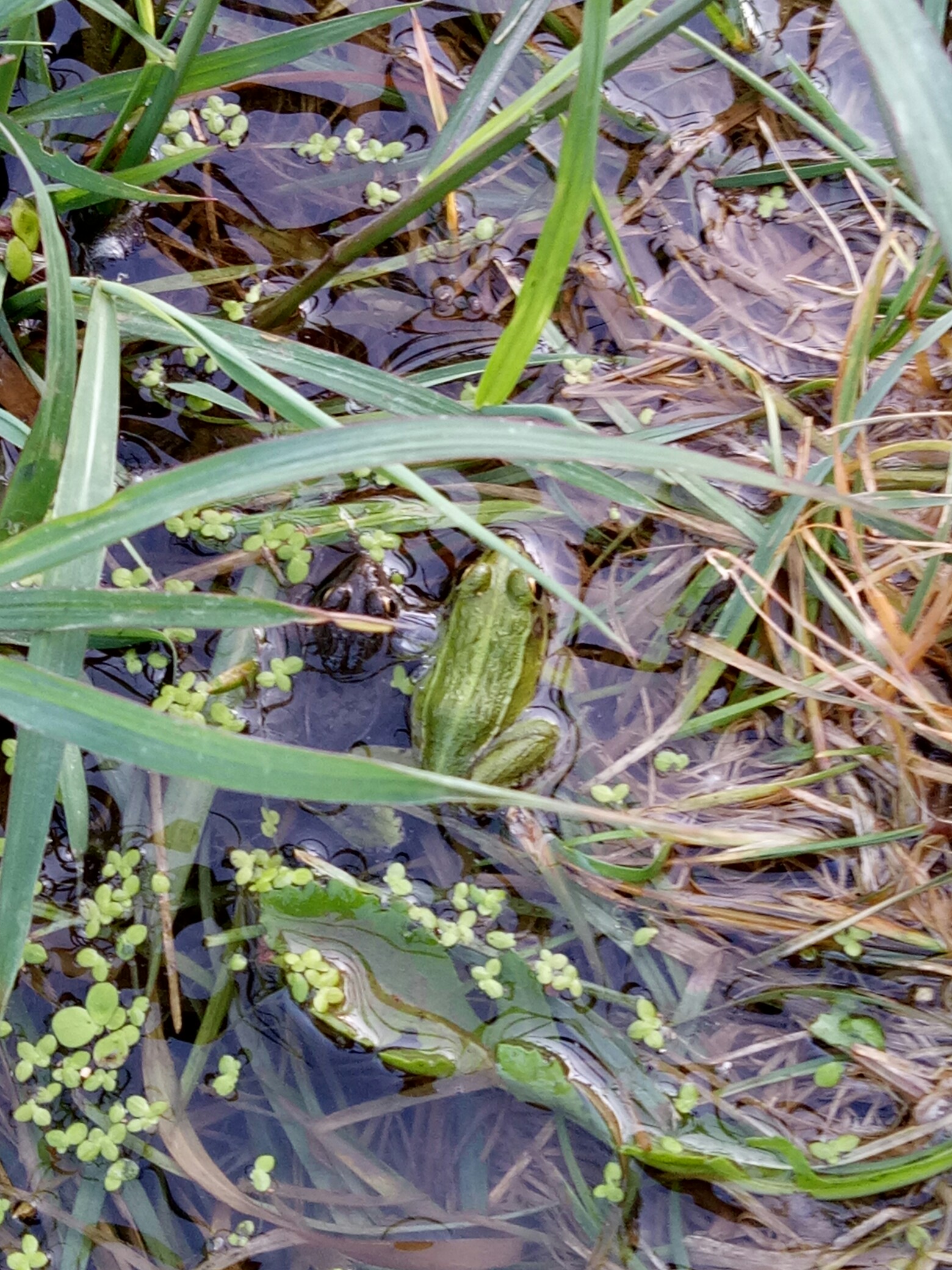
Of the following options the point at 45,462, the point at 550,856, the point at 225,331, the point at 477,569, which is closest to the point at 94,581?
the point at 45,462

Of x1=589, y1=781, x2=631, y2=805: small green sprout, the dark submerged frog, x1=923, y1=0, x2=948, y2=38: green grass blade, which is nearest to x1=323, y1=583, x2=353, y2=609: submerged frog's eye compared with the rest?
the dark submerged frog

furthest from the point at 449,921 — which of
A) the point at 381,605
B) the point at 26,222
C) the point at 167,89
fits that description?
the point at 167,89

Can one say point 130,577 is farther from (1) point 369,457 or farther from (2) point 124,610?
(1) point 369,457

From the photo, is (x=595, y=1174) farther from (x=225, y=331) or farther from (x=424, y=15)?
(x=424, y=15)

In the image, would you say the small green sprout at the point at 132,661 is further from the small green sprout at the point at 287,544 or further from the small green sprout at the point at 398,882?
the small green sprout at the point at 398,882

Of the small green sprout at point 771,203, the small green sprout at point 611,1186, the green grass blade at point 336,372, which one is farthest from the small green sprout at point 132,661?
the small green sprout at point 771,203

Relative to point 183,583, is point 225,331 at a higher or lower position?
higher
